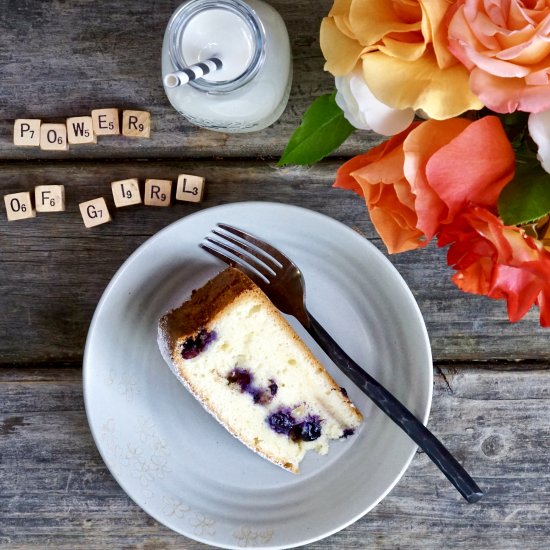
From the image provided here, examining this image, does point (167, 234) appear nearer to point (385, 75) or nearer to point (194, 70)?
point (194, 70)

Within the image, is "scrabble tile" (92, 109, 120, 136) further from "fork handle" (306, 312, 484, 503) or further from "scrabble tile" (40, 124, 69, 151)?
"fork handle" (306, 312, 484, 503)

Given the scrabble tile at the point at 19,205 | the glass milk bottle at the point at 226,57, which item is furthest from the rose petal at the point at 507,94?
the scrabble tile at the point at 19,205

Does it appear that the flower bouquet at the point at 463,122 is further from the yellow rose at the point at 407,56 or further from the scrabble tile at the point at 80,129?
the scrabble tile at the point at 80,129

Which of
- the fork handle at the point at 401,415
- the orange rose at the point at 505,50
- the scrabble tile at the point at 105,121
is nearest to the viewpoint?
the orange rose at the point at 505,50

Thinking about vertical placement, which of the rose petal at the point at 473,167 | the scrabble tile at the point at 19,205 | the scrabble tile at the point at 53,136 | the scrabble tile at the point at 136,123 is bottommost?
the scrabble tile at the point at 19,205

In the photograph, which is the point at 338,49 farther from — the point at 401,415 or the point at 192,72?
the point at 401,415

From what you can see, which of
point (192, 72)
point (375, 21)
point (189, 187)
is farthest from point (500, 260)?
point (189, 187)

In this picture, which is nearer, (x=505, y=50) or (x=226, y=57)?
(x=505, y=50)
